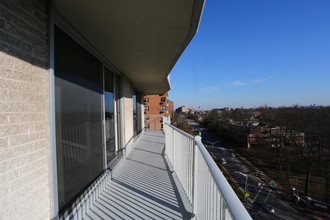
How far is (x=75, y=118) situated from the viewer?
6.47 ft

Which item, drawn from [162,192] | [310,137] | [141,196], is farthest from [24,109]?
[310,137]

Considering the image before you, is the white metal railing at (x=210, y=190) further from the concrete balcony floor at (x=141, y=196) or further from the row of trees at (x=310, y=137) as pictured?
the row of trees at (x=310, y=137)

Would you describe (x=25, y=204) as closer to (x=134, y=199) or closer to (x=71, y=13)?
(x=134, y=199)

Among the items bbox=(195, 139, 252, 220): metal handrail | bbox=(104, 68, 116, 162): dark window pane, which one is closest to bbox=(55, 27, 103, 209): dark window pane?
bbox=(104, 68, 116, 162): dark window pane

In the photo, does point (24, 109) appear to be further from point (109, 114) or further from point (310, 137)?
point (310, 137)

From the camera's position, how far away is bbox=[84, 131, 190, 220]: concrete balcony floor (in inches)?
78.7

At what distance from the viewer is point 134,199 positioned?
91.2 inches

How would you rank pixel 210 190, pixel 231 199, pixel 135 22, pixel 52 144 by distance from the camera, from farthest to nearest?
pixel 135 22 → pixel 52 144 → pixel 210 190 → pixel 231 199

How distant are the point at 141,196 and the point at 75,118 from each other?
4.89 feet

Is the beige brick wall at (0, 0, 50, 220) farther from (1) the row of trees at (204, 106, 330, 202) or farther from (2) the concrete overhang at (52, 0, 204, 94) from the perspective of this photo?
(1) the row of trees at (204, 106, 330, 202)

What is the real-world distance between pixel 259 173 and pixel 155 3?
24.0 metres

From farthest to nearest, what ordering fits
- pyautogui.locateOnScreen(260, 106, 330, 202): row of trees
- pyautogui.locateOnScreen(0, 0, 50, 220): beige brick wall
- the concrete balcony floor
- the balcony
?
pyautogui.locateOnScreen(260, 106, 330, 202): row of trees → the concrete balcony floor → the balcony → pyautogui.locateOnScreen(0, 0, 50, 220): beige brick wall

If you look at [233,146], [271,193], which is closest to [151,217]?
[271,193]

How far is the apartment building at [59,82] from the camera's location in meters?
1.14
